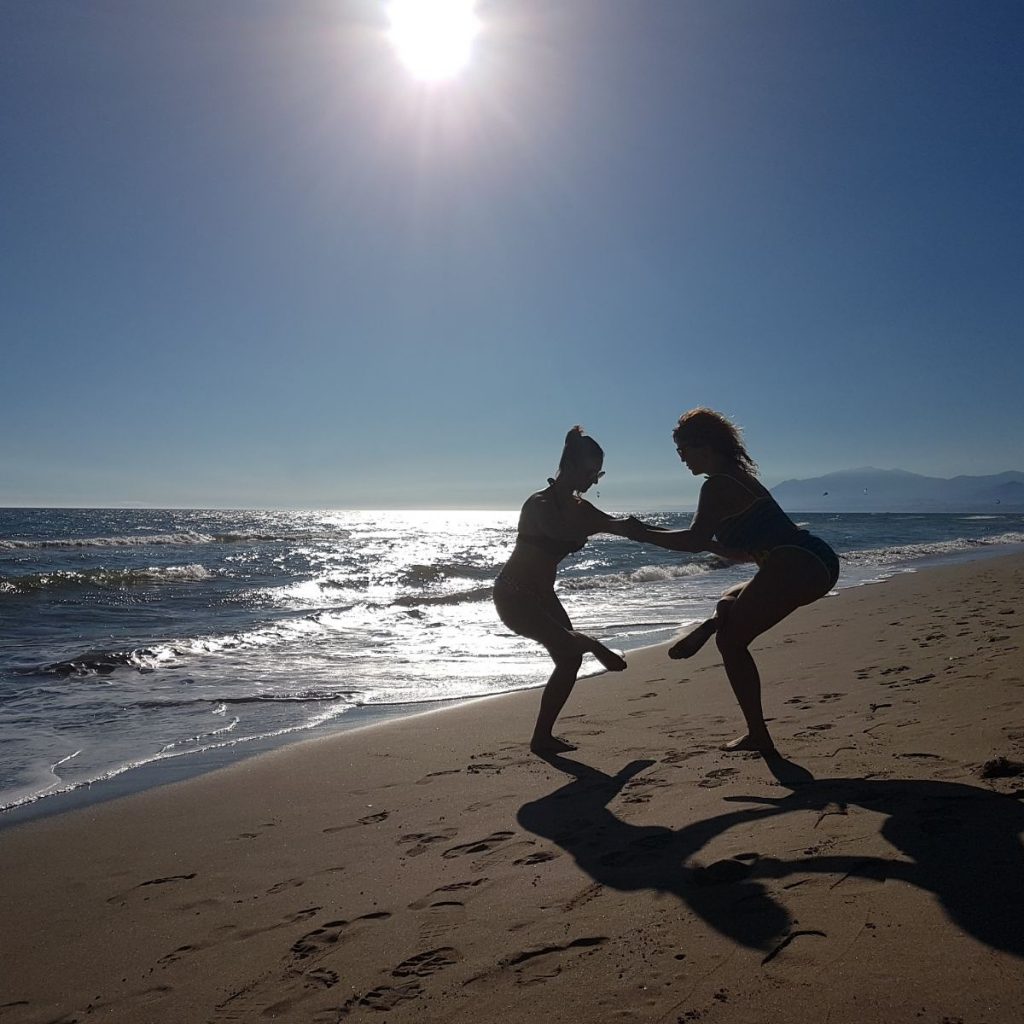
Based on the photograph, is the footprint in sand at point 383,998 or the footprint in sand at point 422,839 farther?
the footprint in sand at point 422,839

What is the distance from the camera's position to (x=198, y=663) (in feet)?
29.3

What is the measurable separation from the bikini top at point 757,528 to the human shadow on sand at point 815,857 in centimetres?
111

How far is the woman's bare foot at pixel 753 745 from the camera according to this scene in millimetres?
3943

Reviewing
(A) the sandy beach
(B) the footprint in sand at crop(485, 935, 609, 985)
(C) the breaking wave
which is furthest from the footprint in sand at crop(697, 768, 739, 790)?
(C) the breaking wave

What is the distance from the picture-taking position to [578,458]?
15.6 feet

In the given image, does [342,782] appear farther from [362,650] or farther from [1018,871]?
[362,650]

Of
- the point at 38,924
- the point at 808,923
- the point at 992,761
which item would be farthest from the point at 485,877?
the point at 992,761

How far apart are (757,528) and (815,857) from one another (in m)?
1.87

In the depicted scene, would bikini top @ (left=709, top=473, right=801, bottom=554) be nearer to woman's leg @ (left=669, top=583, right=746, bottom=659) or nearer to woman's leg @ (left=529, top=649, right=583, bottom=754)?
woman's leg @ (left=669, top=583, right=746, bottom=659)

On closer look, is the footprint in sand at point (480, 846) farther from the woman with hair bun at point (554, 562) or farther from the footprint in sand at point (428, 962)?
the woman with hair bun at point (554, 562)

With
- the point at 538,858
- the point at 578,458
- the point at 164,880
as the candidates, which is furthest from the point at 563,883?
the point at 578,458

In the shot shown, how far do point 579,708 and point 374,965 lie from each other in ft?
A: 12.9

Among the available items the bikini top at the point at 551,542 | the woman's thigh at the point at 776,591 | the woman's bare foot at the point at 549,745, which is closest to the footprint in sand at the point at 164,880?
the woman's bare foot at the point at 549,745

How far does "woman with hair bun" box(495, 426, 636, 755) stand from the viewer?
4.75m
